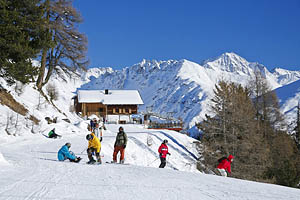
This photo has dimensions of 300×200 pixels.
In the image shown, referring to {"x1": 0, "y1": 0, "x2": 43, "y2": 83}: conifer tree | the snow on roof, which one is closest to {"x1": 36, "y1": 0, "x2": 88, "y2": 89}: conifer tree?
{"x1": 0, "y1": 0, "x2": 43, "y2": 83}: conifer tree

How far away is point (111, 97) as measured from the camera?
63.0m

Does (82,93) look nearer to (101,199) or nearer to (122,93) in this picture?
(122,93)

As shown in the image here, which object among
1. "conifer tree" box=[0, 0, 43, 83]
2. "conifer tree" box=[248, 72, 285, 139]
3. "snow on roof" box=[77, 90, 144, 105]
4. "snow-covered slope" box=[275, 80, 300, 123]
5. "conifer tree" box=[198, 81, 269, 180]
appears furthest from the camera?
"snow-covered slope" box=[275, 80, 300, 123]

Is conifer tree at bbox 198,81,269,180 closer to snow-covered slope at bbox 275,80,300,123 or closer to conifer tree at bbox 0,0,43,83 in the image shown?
conifer tree at bbox 0,0,43,83

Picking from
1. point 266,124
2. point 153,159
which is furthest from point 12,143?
point 266,124

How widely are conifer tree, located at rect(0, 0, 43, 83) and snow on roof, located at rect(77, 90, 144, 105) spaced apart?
43.8 meters

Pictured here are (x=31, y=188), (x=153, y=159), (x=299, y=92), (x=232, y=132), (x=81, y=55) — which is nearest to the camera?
(x=31, y=188)

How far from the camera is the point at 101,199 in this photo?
A: 6227 millimetres

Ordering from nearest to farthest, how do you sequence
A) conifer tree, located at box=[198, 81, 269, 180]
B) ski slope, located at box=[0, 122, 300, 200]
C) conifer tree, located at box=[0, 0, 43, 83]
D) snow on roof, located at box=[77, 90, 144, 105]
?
ski slope, located at box=[0, 122, 300, 200]
conifer tree, located at box=[0, 0, 43, 83]
conifer tree, located at box=[198, 81, 269, 180]
snow on roof, located at box=[77, 90, 144, 105]

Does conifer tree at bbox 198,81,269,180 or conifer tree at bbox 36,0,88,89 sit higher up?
conifer tree at bbox 36,0,88,89

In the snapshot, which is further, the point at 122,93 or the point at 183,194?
the point at 122,93

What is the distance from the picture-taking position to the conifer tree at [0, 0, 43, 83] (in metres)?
15.1

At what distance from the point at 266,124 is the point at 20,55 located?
2888 cm

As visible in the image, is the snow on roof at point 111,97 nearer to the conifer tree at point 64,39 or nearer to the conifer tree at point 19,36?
the conifer tree at point 64,39
